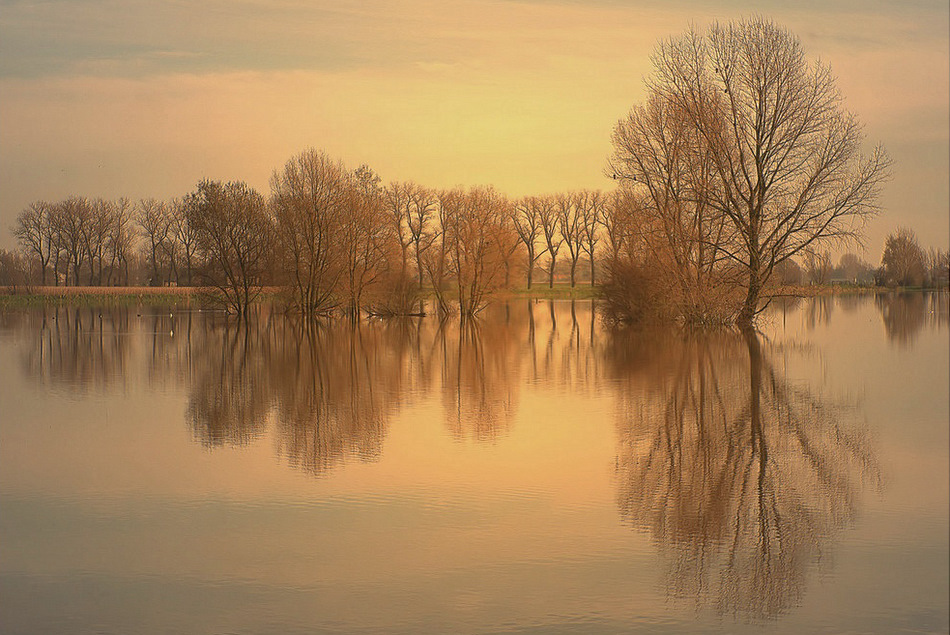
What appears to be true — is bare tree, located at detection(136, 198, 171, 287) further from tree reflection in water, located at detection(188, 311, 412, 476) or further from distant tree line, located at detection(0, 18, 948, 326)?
tree reflection in water, located at detection(188, 311, 412, 476)

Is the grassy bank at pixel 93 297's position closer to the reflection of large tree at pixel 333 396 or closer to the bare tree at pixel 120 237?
the bare tree at pixel 120 237

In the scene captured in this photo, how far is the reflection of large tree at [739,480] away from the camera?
6801mm

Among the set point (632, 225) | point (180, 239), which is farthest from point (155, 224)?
point (632, 225)

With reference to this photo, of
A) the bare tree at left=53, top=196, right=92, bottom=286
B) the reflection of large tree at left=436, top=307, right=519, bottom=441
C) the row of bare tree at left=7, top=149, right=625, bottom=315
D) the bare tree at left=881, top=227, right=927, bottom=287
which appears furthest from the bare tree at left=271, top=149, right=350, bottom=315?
the bare tree at left=881, top=227, right=927, bottom=287

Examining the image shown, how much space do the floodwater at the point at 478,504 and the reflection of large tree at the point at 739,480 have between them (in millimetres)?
38

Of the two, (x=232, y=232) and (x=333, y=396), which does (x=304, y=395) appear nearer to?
(x=333, y=396)

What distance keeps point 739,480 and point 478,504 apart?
2641 millimetres

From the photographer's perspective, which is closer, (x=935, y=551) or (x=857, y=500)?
(x=935, y=551)

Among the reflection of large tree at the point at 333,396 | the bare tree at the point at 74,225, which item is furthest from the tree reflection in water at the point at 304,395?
the bare tree at the point at 74,225

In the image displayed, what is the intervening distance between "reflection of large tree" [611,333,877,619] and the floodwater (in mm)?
38

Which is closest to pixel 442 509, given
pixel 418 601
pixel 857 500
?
pixel 418 601

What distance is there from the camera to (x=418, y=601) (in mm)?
6367

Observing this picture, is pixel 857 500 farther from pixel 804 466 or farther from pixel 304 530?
pixel 304 530

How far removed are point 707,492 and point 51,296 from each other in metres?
85.0
